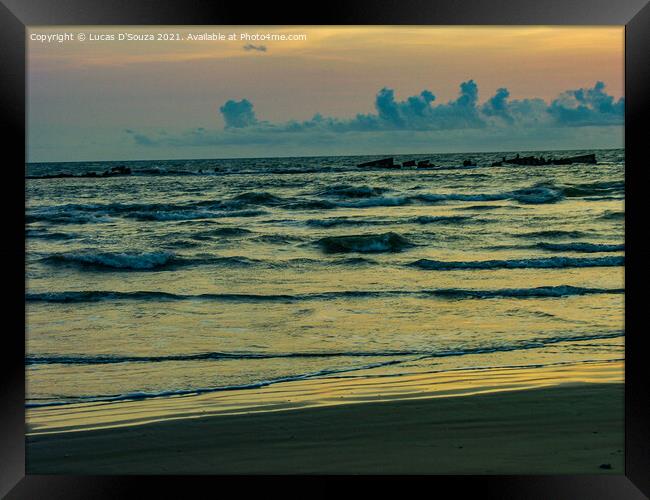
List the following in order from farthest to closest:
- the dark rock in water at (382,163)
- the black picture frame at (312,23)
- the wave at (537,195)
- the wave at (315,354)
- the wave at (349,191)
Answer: the wave at (349,191) < the dark rock in water at (382,163) < the wave at (537,195) < the wave at (315,354) < the black picture frame at (312,23)

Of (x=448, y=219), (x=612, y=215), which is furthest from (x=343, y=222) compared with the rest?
(x=612, y=215)

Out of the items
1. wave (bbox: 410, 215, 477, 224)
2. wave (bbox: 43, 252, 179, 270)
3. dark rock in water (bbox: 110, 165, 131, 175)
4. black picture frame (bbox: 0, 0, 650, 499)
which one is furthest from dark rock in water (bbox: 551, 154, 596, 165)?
dark rock in water (bbox: 110, 165, 131, 175)

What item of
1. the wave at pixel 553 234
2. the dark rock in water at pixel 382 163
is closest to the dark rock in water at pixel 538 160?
the wave at pixel 553 234

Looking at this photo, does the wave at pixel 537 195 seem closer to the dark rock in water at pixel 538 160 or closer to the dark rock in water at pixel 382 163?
the dark rock in water at pixel 538 160

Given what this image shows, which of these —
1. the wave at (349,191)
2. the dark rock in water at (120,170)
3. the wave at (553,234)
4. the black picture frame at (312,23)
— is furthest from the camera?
the wave at (349,191)

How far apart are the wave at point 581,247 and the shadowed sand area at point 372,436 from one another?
0.66m

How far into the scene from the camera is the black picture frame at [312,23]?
3953mm

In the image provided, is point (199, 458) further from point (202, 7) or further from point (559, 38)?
point (559, 38)

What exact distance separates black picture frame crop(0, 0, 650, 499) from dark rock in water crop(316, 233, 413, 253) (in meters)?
1.77

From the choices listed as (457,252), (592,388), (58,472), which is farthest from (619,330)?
(58,472)

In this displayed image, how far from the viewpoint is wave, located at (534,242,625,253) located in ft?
14.1

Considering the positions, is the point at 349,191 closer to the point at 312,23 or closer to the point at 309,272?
the point at 309,272

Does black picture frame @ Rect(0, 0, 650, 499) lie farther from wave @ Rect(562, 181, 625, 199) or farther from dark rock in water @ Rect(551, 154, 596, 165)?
dark rock in water @ Rect(551, 154, 596, 165)

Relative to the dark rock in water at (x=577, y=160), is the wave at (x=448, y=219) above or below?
below
